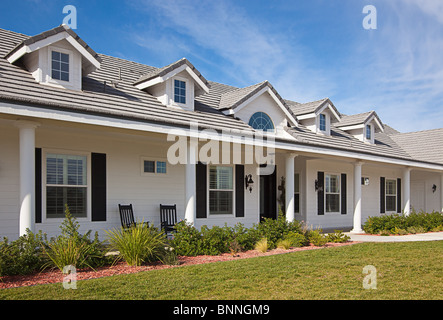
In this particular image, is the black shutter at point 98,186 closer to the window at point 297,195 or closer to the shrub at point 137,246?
the shrub at point 137,246

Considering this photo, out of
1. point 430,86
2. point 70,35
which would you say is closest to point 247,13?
point 70,35

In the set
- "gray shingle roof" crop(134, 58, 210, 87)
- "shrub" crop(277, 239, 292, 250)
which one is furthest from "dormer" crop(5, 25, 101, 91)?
"shrub" crop(277, 239, 292, 250)

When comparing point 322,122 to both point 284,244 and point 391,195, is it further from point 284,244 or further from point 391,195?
point 284,244

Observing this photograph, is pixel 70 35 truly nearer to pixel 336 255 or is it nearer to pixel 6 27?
pixel 6 27

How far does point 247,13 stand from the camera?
10633mm

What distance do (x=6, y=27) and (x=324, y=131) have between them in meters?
11.3

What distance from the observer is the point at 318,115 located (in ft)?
46.1

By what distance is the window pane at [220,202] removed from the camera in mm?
11414

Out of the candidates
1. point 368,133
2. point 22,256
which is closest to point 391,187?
point 368,133

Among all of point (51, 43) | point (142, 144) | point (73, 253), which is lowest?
point (73, 253)

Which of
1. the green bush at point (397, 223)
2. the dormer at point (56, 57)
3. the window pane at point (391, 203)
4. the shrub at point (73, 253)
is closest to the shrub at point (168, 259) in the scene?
the shrub at point (73, 253)

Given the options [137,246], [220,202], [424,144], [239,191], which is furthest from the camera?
[424,144]

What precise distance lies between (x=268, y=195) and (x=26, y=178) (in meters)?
9.28

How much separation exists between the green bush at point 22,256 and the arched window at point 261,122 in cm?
753
